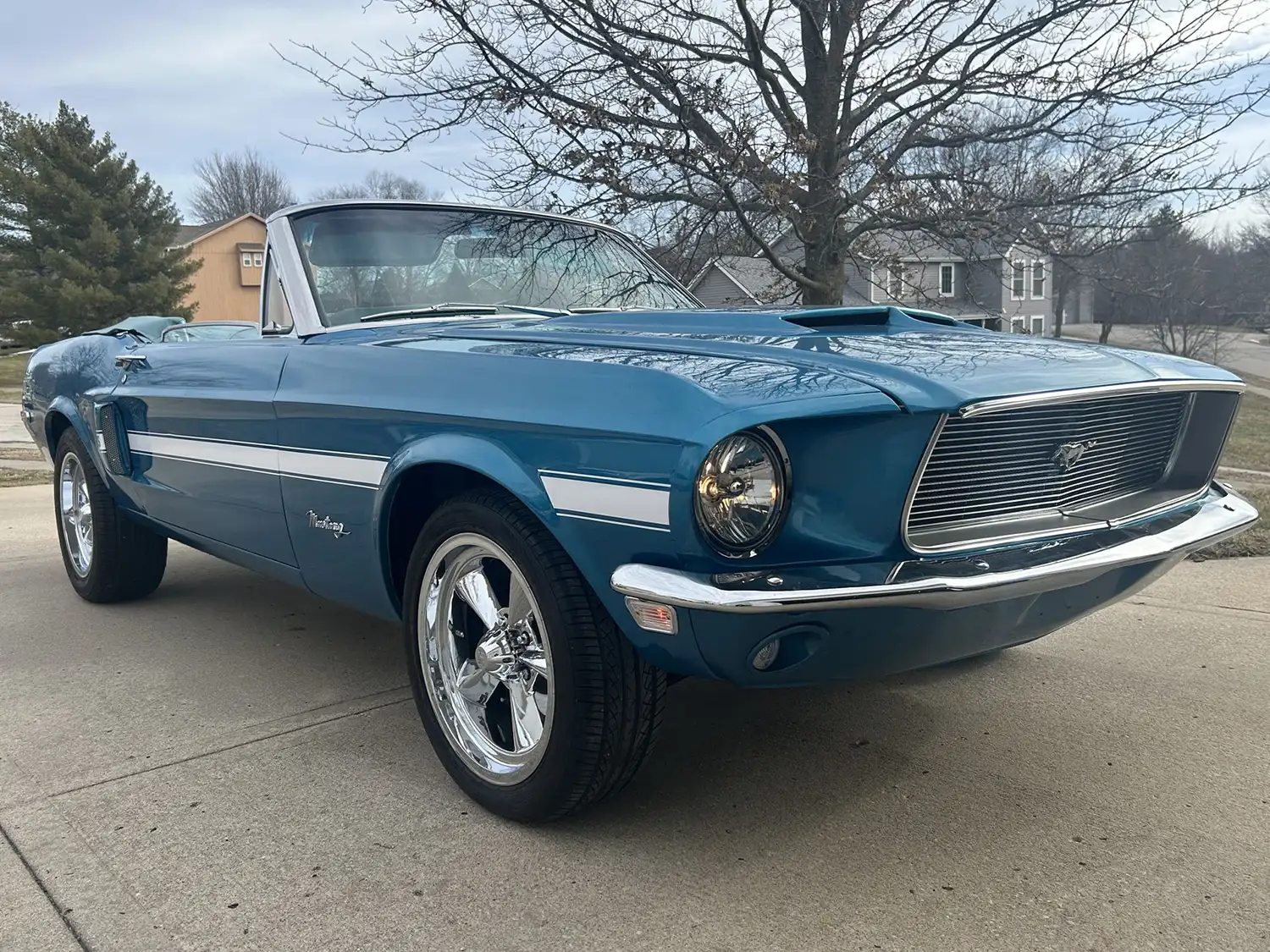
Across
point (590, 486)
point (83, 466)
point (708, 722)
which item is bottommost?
point (708, 722)

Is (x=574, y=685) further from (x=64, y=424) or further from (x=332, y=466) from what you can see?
(x=64, y=424)

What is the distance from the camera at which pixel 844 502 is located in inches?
84.5

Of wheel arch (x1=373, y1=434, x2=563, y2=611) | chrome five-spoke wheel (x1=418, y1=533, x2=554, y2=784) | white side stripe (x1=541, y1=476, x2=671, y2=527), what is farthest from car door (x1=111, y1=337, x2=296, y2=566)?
white side stripe (x1=541, y1=476, x2=671, y2=527)

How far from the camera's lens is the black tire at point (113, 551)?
15.2ft

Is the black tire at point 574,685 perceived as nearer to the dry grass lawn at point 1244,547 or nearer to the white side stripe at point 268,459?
the white side stripe at point 268,459

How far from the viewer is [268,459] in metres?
3.33

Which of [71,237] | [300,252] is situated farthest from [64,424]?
[71,237]

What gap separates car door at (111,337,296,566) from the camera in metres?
3.38

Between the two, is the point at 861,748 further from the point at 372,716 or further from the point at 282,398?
the point at 282,398

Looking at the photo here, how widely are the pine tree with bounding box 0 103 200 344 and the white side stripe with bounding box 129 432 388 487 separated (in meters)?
31.5

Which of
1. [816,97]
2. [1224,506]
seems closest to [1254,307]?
[816,97]

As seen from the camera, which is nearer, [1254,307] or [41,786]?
[41,786]

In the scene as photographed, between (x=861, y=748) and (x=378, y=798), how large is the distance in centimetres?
132

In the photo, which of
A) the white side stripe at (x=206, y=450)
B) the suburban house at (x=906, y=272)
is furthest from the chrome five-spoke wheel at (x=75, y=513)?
the suburban house at (x=906, y=272)
